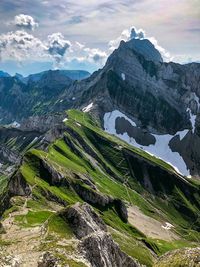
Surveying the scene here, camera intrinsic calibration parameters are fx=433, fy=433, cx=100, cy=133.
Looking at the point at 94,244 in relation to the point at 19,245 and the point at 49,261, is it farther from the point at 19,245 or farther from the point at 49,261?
the point at 19,245

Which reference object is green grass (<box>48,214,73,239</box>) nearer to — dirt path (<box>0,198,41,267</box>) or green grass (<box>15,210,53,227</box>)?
dirt path (<box>0,198,41,267</box>)

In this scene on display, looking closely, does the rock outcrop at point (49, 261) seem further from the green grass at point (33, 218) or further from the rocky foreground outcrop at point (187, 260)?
the green grass at point (33, 218)

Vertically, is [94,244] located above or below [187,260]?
below

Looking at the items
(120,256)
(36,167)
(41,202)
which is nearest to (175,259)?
(120,256)

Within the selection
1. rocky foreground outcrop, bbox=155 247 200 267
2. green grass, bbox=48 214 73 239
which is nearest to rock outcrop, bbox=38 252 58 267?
rocky foreground outcrop, bbox=155 247 200 267

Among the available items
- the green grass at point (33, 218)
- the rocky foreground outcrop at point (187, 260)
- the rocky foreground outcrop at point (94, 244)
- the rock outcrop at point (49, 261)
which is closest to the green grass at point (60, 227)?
the rocky foreground outcrop at point (94, 244)

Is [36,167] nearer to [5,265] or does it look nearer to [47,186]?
[47,186]

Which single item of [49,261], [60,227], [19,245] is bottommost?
[19,245]

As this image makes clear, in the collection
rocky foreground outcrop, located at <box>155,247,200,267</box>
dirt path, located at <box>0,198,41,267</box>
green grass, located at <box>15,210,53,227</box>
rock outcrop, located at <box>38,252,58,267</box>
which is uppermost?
rocky foreground outcrop, located at <box>155,247,200,267</box>

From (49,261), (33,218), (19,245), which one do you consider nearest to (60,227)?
(19,245)

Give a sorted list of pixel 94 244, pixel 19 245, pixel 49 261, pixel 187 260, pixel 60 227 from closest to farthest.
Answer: pixel 187 260
pixel 49 261
pixel 94 244
pixel 19 245
pixel 60 227
